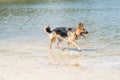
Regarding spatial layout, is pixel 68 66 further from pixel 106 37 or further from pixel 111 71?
pixel 106 37

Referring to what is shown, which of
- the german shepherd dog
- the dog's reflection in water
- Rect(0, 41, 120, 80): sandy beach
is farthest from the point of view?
the german shepherd dog

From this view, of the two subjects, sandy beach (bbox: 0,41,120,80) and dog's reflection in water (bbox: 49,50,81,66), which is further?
dog's reflection in water (bbox: 49,50,81,66)

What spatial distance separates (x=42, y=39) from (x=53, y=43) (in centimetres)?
186

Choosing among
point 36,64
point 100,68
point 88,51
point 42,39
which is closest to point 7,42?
point 42,39

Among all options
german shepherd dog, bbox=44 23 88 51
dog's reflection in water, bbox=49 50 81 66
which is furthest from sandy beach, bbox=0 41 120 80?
german shepherd dog, bbox=44 23 88 51

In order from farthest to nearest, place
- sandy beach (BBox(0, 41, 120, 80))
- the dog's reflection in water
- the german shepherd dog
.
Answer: the german shepherd dog → the dog's reflection in water → sandy beach (BBox(0, 41, 120, 80))

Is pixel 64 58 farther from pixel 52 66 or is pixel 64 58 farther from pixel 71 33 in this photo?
pixel 71 33

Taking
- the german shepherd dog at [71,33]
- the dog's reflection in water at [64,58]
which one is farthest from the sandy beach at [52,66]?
the german shepherd dog at [71,33]

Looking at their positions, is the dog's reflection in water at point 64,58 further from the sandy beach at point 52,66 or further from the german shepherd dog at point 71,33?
the german shepherd dog at point 71,33

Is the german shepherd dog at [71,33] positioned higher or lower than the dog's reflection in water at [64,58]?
higher

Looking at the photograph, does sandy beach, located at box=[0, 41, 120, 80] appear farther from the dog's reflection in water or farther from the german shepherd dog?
the german shepherd dog

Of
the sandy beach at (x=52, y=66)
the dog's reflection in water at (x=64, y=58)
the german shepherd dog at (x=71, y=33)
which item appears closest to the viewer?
the sandy beach at (x=52, y=66)

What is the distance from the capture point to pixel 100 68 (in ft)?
33.6

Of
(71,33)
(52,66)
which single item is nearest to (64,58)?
(52,66)
